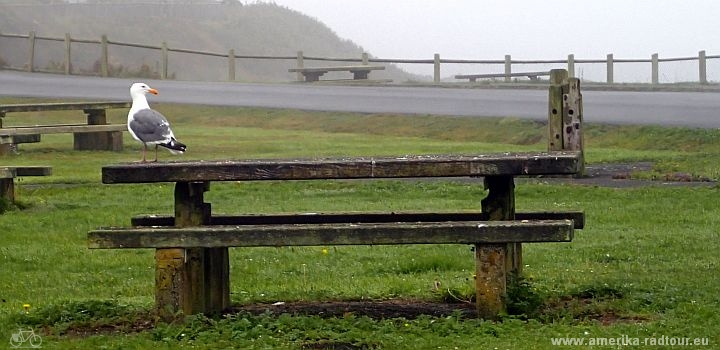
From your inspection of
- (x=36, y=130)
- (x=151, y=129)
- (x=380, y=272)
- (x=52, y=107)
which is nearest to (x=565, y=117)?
(x=380, y=272)

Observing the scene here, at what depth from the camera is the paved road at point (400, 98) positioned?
82.5 feet

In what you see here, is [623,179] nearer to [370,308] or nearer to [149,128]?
[149,128]

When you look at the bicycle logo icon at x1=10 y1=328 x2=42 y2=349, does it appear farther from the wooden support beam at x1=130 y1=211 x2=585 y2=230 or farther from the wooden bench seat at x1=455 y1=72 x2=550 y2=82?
the wooden bench seat at x1=455 y1=72 x2=550 y2=82

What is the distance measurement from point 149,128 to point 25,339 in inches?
93.4

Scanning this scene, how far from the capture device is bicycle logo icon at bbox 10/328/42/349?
687 cm

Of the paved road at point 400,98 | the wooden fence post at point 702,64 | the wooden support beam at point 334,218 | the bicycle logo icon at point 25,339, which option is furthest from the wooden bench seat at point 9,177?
the wooden fence post at point 702,64

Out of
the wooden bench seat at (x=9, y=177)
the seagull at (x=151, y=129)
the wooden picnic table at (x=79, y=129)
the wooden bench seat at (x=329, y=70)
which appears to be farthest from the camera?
the wooden bench seat at (x=329, y=70)

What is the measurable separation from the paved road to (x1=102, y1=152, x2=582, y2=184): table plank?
1545cm

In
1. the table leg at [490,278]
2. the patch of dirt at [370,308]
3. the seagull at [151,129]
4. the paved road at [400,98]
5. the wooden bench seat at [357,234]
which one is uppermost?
the paved road at [400,98]

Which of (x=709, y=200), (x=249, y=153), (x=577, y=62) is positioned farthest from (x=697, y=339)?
(x=577, y=62)

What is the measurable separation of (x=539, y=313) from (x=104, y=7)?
269 feet

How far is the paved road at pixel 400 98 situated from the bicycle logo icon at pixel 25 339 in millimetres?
16583

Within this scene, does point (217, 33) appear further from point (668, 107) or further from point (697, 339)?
point (697, 339)

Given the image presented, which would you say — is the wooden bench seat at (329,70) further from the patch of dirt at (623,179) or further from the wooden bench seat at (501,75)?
the patch of dirt at (623,179)
